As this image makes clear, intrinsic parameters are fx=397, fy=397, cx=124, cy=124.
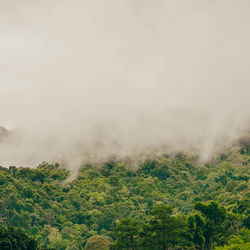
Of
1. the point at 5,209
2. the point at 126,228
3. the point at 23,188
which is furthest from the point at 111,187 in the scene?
the point at 126,228

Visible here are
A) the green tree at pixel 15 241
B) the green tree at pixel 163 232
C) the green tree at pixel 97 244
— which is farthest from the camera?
the green tree at pixel 97 244

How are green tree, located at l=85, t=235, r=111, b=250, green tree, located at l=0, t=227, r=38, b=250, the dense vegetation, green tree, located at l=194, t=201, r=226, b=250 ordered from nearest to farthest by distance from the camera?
green tree, located at l=0, t=227, r=38, b=250 → the dense vegetation → green tree, located at l=194, t=201, r=226, b=250 → green tree, located at l=85, t=235, r=111, b=250

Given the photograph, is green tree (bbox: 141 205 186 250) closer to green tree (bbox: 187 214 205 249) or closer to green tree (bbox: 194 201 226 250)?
green tree (bbox: 187 214 205 249)

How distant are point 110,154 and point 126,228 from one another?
452 feet

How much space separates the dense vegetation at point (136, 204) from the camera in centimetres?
6134

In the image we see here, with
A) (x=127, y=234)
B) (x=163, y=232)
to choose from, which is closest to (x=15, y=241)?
(x=127, y=234)

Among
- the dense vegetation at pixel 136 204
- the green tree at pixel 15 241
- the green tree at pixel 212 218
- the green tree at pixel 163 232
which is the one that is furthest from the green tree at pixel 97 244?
the green tree at pixel 15 241

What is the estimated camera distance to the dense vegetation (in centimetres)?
6134

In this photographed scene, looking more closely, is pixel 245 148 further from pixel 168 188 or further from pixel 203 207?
pixel 203 207

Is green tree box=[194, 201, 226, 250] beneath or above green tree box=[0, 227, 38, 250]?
above

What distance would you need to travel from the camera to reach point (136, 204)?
462 feet

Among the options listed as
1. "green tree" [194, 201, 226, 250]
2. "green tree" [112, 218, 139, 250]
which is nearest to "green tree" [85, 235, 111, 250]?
"green tree" [112, 218, 139, 250]

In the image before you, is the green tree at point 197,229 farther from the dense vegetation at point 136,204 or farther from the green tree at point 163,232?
the green tree at point 163,232

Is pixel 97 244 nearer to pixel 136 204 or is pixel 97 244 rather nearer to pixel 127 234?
pixel 127 234
